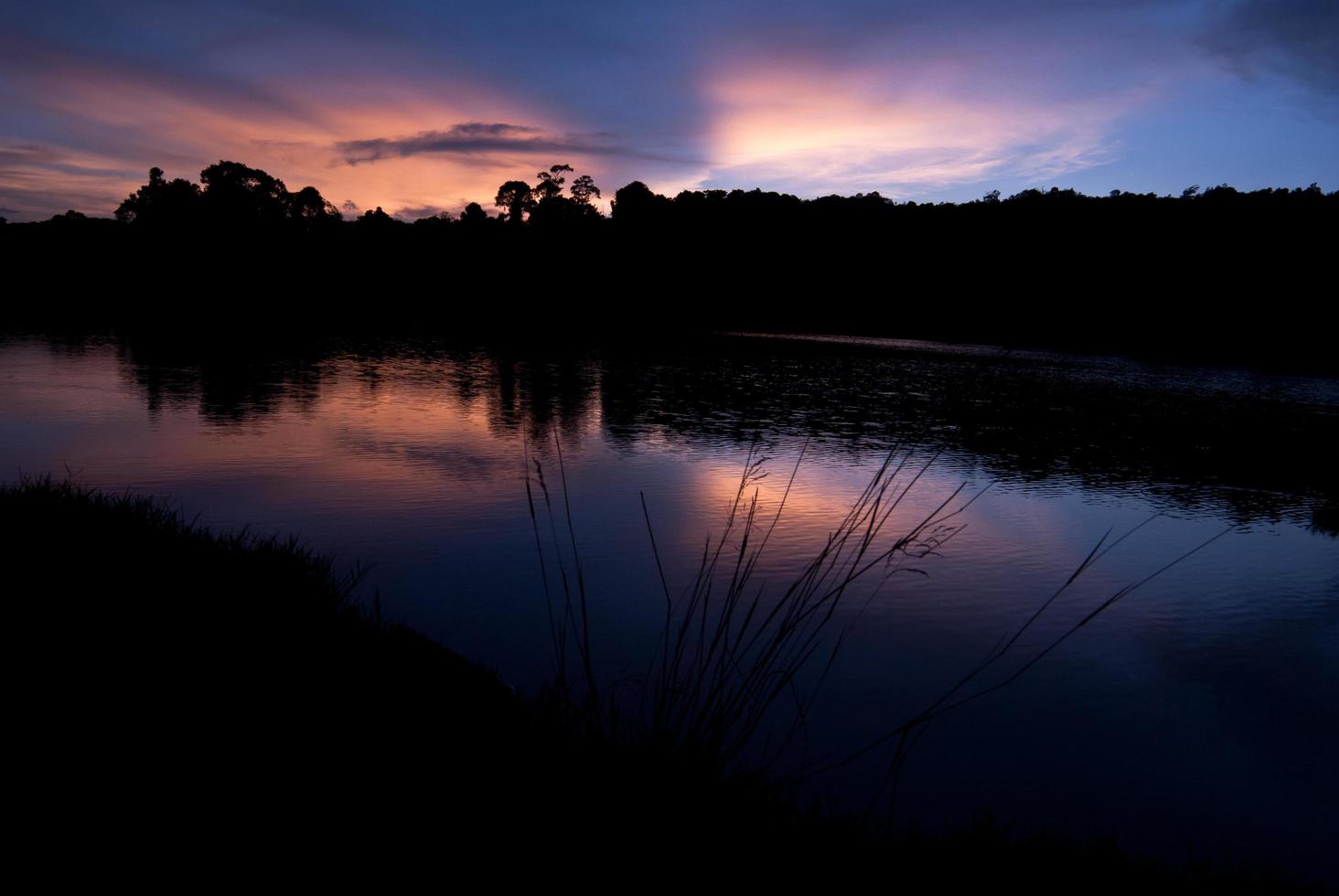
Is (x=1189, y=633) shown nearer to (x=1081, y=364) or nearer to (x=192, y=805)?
(x=192, y=805)

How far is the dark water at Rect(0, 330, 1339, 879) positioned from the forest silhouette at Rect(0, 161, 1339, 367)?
3255cm

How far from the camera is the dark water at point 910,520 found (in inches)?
212

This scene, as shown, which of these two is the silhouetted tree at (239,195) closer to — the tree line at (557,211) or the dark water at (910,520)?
the tree line at (557,211)

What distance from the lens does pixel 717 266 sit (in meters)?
110

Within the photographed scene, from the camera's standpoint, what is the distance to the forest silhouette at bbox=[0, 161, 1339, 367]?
68.2 m

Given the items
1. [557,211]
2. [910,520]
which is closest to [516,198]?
[557,211]

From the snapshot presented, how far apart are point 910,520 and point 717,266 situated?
10152 cm

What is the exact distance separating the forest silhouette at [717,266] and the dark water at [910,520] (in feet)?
107

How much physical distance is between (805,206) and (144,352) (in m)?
104

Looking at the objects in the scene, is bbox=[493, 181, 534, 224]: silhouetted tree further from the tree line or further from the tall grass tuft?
the tall grass tuft

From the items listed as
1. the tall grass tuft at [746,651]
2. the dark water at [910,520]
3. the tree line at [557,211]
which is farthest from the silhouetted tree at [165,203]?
the tall grass tuft at [746,651]

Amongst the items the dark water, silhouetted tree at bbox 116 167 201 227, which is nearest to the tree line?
silhouetted tree at bbox 116 167 201 227

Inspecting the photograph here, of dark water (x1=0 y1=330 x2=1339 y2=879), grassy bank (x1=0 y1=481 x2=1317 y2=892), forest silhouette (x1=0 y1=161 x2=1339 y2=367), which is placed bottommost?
dark water (x1=0 y1=330 x2=1339 y2=879)

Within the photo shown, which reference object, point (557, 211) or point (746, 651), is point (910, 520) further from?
point (557, 211)
